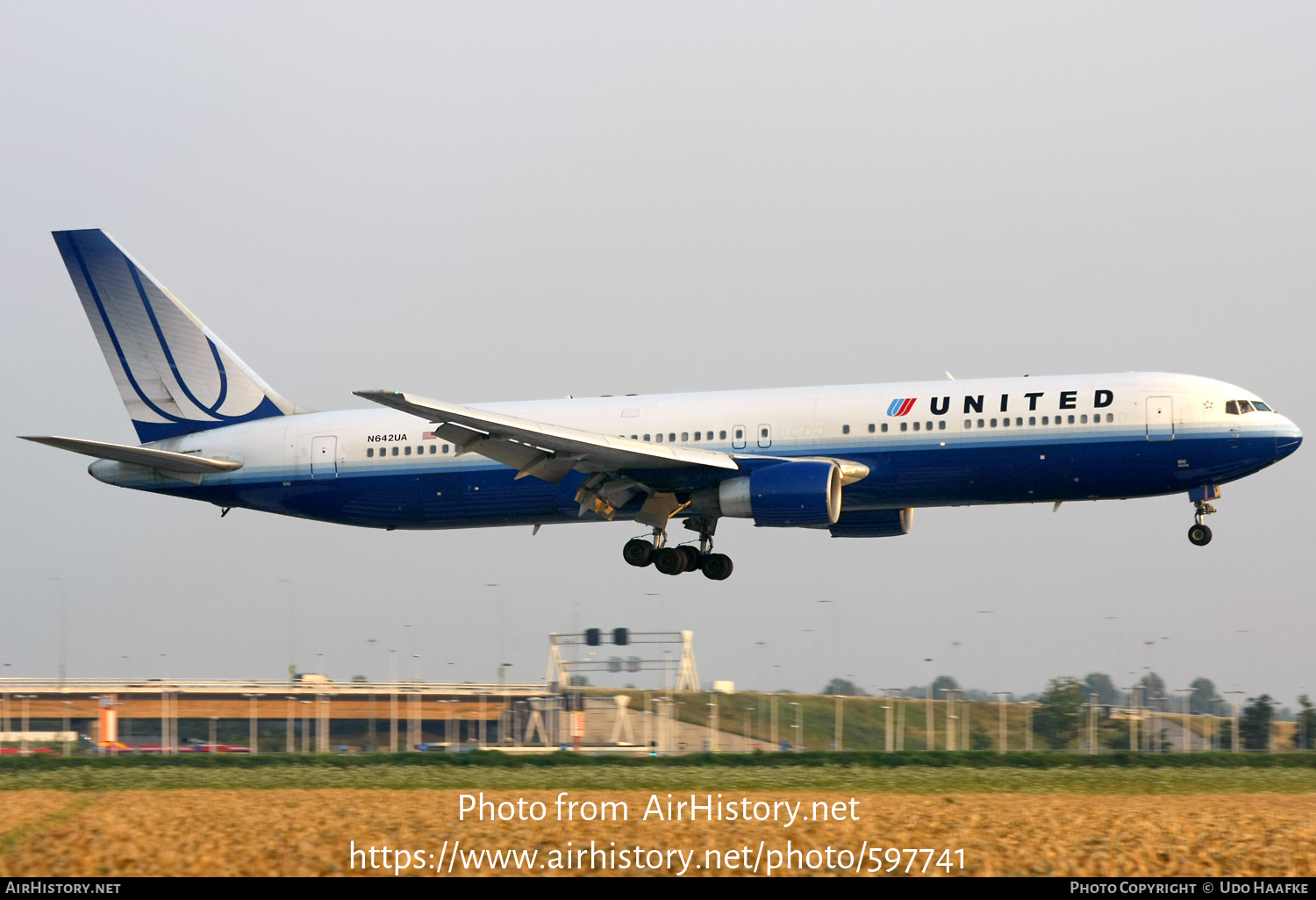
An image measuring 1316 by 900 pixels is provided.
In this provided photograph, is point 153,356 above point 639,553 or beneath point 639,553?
above

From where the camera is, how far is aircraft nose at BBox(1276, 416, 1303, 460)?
123 ft

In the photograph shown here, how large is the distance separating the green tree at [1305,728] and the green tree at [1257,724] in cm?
118

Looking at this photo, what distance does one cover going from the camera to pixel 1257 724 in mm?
53781

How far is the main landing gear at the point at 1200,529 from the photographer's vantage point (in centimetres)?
3919

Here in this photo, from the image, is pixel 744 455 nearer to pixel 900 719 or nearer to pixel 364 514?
pixel 364 514

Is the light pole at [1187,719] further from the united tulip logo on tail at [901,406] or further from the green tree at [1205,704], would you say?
the united tulip logo on tail at [901,406]

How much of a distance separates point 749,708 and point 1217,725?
60.3 ft

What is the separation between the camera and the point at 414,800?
2680 centimetres

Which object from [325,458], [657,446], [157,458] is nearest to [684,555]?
[657,446]

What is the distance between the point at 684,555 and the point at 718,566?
1.09 meters

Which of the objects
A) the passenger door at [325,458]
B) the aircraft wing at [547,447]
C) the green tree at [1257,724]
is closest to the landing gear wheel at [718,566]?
the aircraft wing at [547,447]

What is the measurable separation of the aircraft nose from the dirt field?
14.0 meters

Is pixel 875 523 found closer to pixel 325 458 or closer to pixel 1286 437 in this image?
pixel 1286 437
